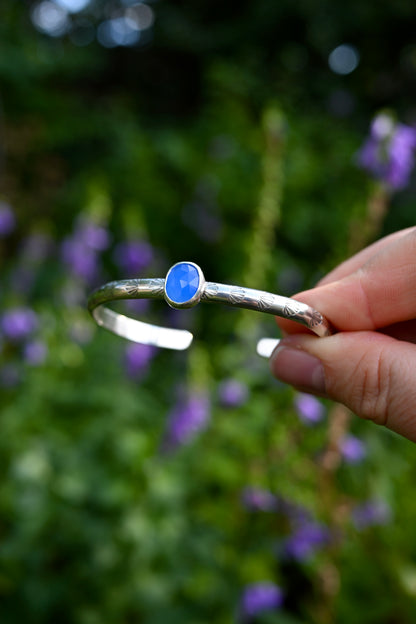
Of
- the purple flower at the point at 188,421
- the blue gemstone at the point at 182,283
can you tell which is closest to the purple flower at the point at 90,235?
the purple flower at the point at 188,421

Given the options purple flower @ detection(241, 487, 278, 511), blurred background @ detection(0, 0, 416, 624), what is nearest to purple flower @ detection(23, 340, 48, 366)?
blurred background @ detection(0, 0, 416, 624)

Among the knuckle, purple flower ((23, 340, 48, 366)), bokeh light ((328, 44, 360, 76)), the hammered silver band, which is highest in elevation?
bokeh light ((328, 44, 360, 76))

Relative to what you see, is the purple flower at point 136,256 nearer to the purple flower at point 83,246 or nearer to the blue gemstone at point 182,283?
the purple flower at point 83,246

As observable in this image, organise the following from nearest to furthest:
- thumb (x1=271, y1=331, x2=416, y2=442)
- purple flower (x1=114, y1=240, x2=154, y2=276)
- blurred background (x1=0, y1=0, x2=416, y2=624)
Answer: thumb (x1=271, y1=331, x2=416, y2=442) → blurred background (x1=0, y1=0, x2=416, y2=624) → purple flower (x1=114, y1=240, x2=154, y2=276)

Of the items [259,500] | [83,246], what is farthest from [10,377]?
[259,500]

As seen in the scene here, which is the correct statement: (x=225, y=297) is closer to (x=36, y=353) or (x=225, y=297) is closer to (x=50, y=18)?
(x=36, y=353)

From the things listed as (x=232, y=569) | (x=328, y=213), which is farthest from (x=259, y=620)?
(x=328, y=213)

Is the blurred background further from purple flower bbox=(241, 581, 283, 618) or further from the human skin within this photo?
the human skin
